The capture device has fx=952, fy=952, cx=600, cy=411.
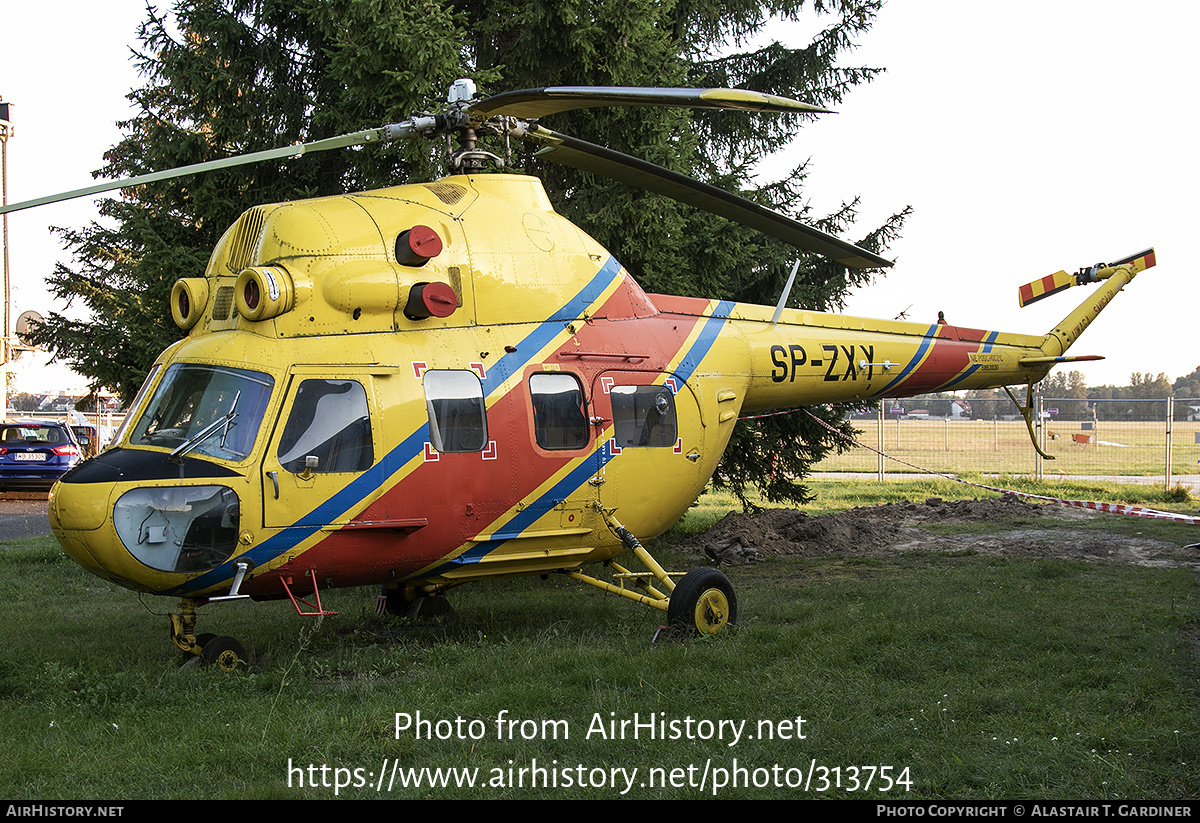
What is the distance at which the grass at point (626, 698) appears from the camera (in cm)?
480

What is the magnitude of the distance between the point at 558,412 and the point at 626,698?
255cm

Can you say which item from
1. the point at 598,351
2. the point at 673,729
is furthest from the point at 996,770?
the point at 598,351

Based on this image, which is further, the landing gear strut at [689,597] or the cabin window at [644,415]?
the cabin window at [644,415]

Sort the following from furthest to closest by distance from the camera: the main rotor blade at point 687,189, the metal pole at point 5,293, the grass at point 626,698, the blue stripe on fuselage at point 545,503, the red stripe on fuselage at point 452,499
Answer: the metal pole at point 5,293, the main rotor blade at point 687,189, the blue stripe on fuselage at point 545,503, the red stripe on fuselage at point 452,499, the grass at point 626,698

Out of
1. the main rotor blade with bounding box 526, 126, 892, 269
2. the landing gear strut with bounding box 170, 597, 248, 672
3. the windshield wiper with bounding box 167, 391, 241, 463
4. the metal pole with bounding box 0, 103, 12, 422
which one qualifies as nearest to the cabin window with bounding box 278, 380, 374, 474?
the windshield wiper with bounding box 167, 391, 241, 463

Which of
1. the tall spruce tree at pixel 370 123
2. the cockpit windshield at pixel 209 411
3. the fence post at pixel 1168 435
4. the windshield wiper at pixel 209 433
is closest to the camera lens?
the windshield wiper at pixel 209 433

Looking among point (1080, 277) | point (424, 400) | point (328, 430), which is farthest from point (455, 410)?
point (1080, 277)

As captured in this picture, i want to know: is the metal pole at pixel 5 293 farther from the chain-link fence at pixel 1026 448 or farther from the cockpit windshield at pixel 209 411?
the cockpit windshield at pixel 209 411

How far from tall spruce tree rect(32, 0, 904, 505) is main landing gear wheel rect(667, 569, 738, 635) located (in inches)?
194

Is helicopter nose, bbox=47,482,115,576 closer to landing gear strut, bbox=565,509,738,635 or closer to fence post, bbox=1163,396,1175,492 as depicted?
landing gear strut, bbox=565,509,738,635

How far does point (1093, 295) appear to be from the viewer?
39.3 feet

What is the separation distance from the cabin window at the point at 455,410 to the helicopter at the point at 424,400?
2 centimetres

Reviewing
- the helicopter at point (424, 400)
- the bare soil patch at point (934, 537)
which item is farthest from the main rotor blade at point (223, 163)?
the bare soil patch at point (934, 537)

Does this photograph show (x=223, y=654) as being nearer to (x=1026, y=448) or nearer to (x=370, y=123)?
(x=370, y=123)
